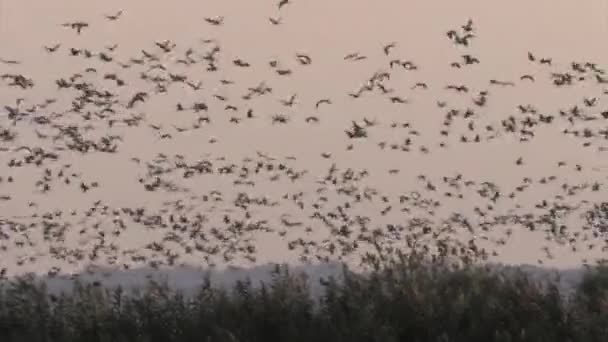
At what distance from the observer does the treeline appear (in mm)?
4707

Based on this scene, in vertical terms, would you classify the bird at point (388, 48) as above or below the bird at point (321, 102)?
above

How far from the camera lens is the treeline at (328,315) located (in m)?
4.71

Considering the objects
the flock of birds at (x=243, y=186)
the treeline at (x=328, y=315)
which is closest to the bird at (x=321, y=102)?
the flock of birds at (x=243, y=186)

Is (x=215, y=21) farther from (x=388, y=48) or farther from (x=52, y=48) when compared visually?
(x=388, y=48)

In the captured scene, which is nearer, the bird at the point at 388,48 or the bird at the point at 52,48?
the bird at the point at 52,48

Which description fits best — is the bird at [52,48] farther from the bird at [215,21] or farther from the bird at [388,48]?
the bird at [388,48]

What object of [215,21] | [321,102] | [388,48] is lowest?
[321,102]

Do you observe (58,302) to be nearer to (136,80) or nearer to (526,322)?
(526,322)

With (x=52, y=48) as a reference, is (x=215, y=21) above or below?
above

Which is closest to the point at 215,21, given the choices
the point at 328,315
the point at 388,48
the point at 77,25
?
the point at 77,25

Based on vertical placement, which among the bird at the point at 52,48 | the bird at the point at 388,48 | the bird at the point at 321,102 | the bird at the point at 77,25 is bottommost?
the bird at the point at 321,102

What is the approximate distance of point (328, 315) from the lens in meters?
4.98

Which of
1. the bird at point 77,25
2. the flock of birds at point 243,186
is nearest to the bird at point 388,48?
the flock of birds at point 243,186

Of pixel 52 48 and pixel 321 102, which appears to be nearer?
pixel 321 102
